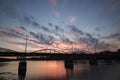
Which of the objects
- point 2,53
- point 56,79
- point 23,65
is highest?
point 2,53

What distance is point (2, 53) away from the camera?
251 feet

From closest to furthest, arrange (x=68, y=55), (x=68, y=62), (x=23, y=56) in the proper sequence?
(x=23, y=56)
(x=68, y=55)
(x=68, y=62)

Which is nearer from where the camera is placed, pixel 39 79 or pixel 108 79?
pixel 108 79

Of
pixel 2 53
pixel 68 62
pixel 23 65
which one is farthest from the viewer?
pixel 68 62

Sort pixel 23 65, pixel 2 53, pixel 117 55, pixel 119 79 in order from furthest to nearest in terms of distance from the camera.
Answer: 1. pixel 117 55
2. pixel 2 53
3. pixel 23 65
4. pixel 119 79

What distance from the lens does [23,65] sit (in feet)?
230

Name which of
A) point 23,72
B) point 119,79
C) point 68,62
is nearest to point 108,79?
point 119,79

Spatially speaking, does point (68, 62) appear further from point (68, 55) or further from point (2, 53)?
point (2, 53)

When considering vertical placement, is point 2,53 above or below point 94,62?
above

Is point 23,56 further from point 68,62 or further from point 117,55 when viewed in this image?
point 117,55

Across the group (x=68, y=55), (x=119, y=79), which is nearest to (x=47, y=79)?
(x=119, y=79)

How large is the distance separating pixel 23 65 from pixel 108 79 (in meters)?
43.3

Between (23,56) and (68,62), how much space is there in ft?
137

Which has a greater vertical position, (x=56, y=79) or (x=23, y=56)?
(x=23, y=56)
